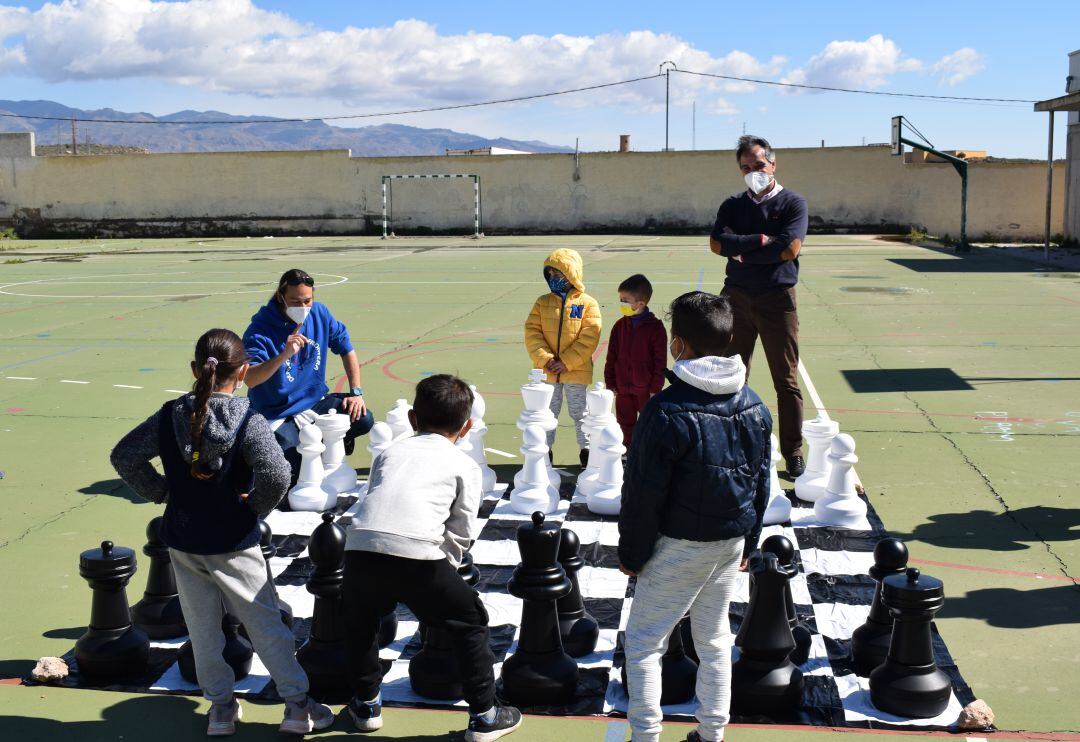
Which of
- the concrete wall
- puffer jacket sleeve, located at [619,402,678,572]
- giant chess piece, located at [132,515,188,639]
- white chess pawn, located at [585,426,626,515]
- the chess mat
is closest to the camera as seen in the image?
puffer jacket sleeve, located at [619,402,678,572]

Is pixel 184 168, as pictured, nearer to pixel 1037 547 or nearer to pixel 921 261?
pixel 921 261

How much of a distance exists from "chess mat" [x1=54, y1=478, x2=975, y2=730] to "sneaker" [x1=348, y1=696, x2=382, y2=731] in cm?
18

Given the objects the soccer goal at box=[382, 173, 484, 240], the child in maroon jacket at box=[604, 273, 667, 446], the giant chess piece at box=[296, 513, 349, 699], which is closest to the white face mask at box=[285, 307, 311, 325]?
the child in maroon jacket at box=[604, 273, 667, 446]

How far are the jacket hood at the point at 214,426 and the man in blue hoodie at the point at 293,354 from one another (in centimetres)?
203

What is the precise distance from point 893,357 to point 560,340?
5.41m

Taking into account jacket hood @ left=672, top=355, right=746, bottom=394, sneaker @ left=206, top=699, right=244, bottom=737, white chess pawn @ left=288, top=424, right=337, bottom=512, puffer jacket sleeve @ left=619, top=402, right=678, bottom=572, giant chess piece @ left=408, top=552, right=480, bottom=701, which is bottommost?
sneaker @ left=206, top=699, right=244, bottom=737

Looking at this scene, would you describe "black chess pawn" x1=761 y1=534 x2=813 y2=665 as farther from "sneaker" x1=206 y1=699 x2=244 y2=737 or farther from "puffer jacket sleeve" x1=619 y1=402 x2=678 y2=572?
"sneaker" x1=206 y1=699 x2=244 y2=737

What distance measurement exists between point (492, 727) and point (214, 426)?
1284 millimetres

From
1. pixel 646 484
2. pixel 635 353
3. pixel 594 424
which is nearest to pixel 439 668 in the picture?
pixel 646 484

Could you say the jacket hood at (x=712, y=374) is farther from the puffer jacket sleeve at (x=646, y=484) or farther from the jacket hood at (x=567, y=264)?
the jacket hood at (x=567, y=264)

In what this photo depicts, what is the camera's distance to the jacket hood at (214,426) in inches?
129

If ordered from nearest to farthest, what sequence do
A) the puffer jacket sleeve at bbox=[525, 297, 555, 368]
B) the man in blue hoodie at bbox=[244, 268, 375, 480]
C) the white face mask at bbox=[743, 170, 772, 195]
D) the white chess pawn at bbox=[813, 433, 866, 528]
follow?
the white chess pawn at bbox=[813, 433, 866, 528]
the man in blue hoodie at bbox=[244, 268, 375, 480]
the white face mask at bbox=[743, 170, 772, 195]
the puffer jacket sleeve at bbox=[525, 297, 555, 368]

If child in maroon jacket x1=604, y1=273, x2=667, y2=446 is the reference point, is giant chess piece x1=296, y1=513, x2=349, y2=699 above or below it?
below

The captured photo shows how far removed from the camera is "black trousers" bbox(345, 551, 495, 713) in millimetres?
3248
